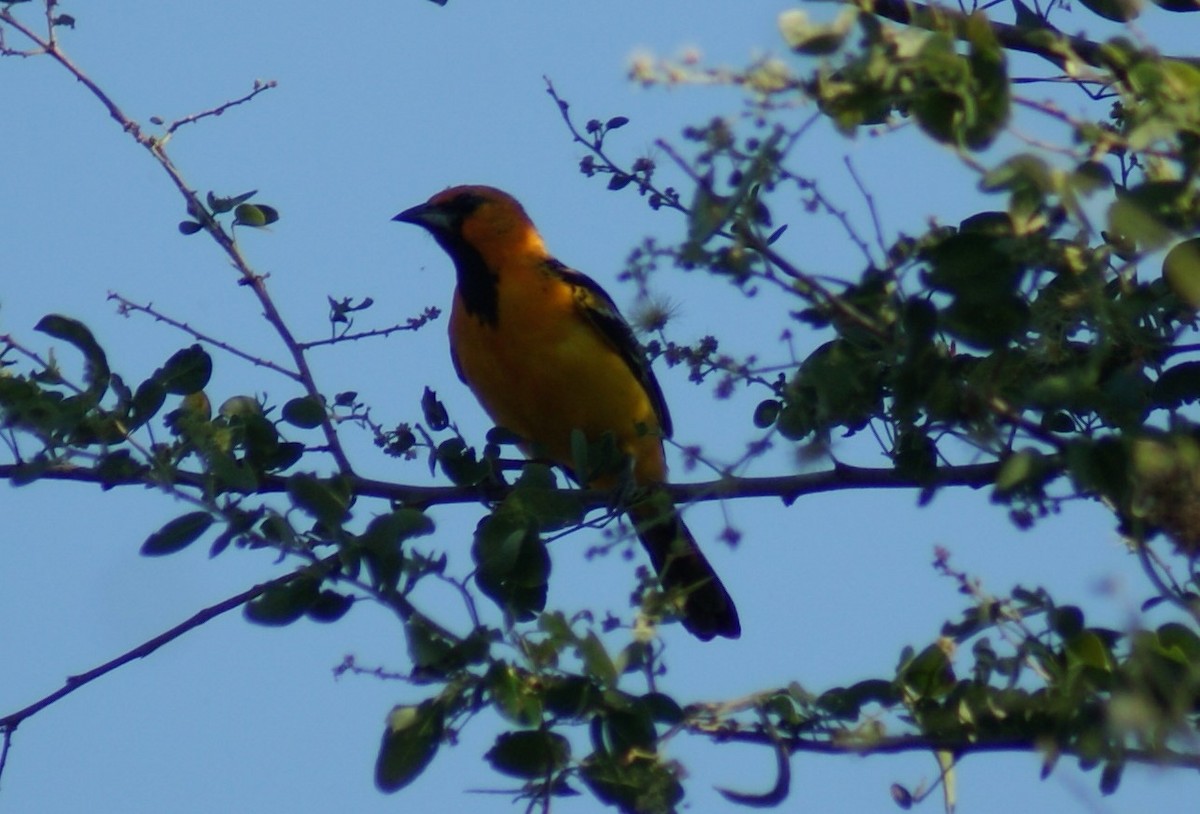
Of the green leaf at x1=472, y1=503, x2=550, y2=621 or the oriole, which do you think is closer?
the green leaf at x1=472, y1=503, x2=550, y2=621

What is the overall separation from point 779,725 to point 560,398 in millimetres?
2322

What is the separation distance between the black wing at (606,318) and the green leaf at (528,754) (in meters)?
2.47

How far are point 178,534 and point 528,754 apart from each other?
2.63 feet

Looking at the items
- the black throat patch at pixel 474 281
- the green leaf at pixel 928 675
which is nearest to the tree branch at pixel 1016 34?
the green leaf at pixel 928 675

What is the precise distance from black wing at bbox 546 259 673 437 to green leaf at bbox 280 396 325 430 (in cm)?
165

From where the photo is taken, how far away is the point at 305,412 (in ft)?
10.9

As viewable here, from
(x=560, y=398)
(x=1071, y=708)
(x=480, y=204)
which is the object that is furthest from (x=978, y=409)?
(x=480, y=204)

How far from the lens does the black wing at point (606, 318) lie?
16.5ft

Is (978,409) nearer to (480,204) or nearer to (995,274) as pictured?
(995,274)

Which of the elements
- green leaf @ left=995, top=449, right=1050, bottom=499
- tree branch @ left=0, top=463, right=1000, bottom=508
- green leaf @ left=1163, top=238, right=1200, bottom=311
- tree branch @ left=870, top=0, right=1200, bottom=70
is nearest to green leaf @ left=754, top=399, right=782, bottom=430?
tree branch @ left=0, top=463, right=1000, bottom=508

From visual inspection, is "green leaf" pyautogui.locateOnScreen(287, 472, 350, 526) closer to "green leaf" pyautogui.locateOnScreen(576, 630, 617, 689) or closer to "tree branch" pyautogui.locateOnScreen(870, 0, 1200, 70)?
"green leaf" pyautogui.locateOnScreen(576, 630, 617, 689)

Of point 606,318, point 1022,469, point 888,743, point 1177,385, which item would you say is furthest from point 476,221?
point 1022,469

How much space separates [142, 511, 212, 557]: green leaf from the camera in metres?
2.90

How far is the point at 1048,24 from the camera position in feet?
11.3
